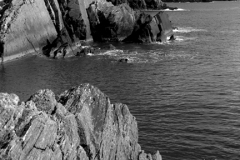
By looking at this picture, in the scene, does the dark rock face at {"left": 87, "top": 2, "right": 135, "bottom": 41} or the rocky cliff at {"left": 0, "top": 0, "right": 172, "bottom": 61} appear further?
the dark rock face at {"left": 87, "top": 2, "right": 135, "bottom": 41}

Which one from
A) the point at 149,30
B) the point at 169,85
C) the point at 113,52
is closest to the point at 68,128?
the point at 169,85

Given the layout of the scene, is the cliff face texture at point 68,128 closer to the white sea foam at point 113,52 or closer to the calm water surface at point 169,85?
the calm water surface at point 169,85

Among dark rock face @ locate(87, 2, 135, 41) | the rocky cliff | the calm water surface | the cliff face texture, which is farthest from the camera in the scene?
dark rock face @ locate(87, 2, 135, 41)

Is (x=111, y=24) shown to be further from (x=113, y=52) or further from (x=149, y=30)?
(x=113, y=52)

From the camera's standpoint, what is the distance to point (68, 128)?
2062 cm

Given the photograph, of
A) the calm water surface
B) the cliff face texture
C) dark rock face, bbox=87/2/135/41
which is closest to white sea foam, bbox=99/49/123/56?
the calm water surface

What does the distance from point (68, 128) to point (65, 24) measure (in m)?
74.6

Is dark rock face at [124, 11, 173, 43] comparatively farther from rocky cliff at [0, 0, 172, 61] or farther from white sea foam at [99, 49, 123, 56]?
white sea foam at [99, 49, 123, 56]

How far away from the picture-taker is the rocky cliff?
7206cm

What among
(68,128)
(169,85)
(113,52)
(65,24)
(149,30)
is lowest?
(169,85)

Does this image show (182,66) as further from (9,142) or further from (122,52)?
(9,142)

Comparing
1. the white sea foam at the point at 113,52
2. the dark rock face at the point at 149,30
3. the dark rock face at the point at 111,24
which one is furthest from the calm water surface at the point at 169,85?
the dark rock face at the point at 111,24

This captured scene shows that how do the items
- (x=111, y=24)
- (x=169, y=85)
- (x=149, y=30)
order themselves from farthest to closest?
(x=111, y=24) → (x=149, y=30) → (x=169, y=85)

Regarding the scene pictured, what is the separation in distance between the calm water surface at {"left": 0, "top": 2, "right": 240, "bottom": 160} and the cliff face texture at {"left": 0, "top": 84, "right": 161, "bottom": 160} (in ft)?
26.7
